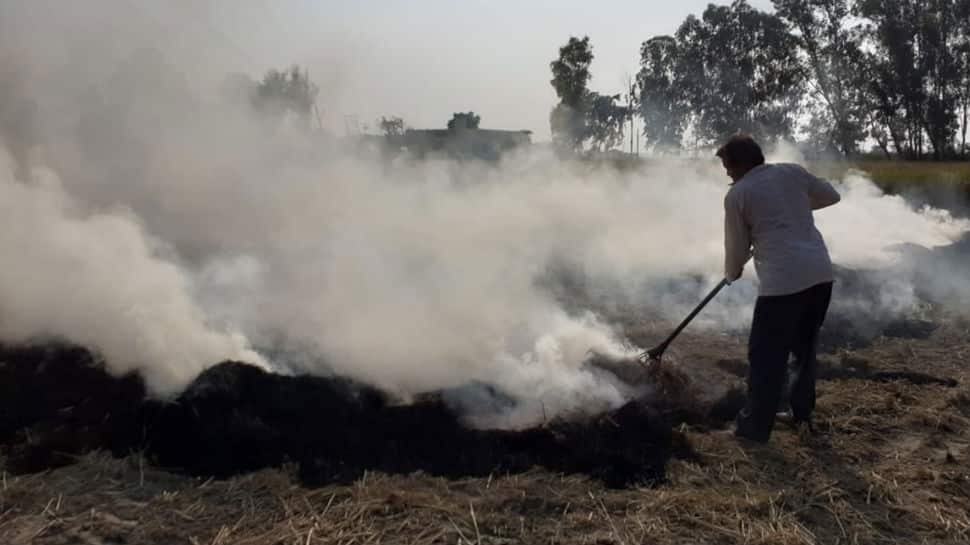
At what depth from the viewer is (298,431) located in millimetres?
4738

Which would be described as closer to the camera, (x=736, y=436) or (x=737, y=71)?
(x=736, y=436)

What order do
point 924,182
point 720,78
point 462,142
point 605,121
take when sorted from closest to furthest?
point 462,142
point 924,182
point 605,121
point 720,78

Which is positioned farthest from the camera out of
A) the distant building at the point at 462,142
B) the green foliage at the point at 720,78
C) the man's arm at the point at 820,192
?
the green foliage at the point at 720,78

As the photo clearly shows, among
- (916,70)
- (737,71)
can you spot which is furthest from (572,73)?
(916,70)

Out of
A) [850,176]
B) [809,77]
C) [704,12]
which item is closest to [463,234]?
[850,176]

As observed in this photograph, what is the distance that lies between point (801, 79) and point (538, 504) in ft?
112

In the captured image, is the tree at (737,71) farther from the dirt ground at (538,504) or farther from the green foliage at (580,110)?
the dirt ground at (538,504)

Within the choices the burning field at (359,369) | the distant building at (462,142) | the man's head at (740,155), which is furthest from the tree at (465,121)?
the man's head at (740,155)

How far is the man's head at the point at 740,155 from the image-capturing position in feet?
16.0

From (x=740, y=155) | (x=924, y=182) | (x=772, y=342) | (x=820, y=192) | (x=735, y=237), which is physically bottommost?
(x=772, y=342)

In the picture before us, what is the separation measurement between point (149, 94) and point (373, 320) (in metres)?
4.18

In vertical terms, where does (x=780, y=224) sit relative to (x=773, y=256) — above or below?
above

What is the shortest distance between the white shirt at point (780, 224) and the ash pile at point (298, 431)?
131 cm

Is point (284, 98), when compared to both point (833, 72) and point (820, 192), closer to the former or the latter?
point (820, 192)
